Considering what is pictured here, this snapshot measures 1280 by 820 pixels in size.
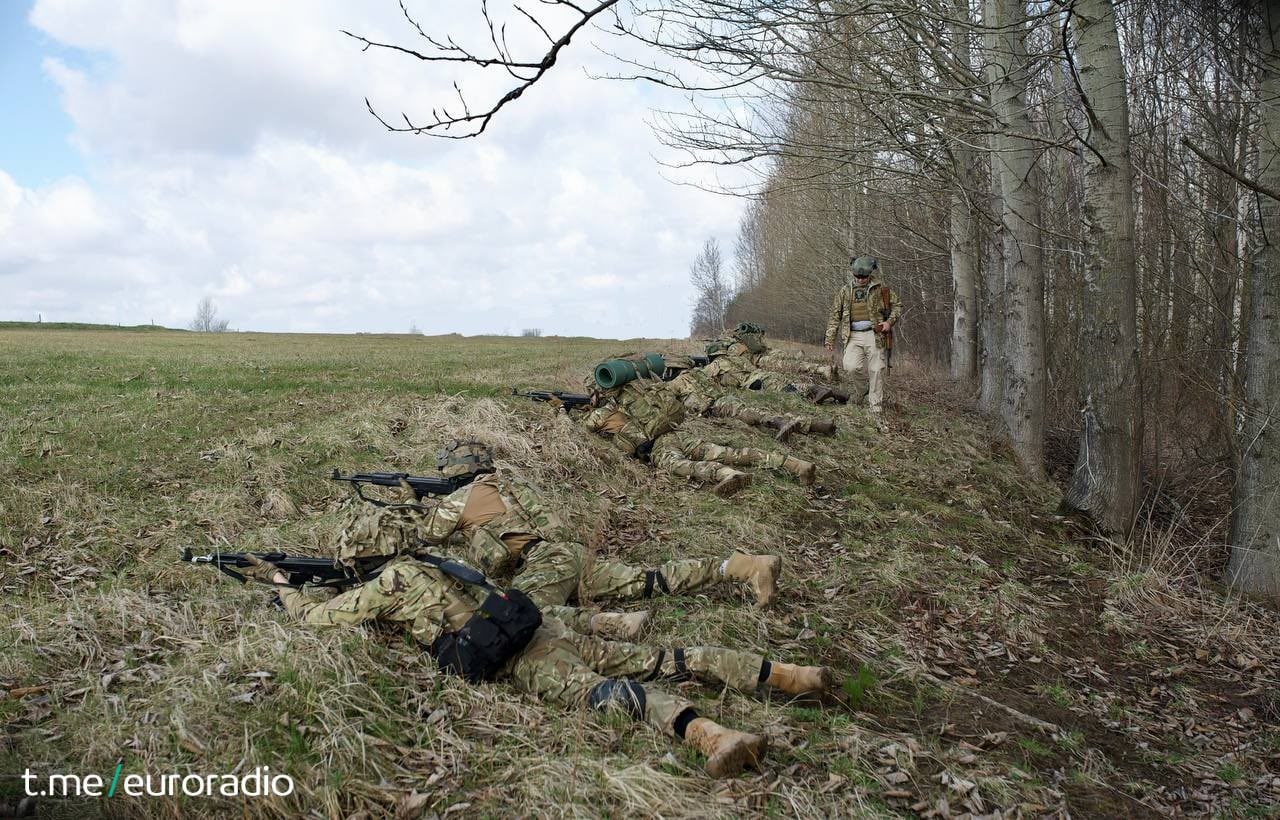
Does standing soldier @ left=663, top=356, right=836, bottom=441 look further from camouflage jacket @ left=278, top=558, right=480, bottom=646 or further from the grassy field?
camouflage jacket @ left=278, top=558, right=480, bottom=646

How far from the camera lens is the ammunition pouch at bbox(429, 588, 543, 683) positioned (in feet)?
11.9

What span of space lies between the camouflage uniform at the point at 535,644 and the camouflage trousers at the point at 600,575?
63cm

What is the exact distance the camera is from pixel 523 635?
3.66m

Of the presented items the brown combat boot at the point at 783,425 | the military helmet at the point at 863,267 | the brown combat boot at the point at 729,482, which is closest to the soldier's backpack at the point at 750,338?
the military helmet at the point at 863,267

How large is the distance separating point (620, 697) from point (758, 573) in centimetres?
168

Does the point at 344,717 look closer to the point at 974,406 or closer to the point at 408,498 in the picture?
the point at 408,498

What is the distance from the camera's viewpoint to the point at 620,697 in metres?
3.44

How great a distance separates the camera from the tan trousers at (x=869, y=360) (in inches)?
415

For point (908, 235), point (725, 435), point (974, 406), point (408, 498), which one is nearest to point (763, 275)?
point (908, 235)

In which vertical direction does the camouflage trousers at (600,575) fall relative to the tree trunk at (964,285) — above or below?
below

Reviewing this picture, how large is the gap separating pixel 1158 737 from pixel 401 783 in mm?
3710

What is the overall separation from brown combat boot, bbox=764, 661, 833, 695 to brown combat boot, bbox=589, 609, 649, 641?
883mm

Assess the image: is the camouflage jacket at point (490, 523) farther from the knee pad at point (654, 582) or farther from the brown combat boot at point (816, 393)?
the brown combat boot at point (816, 393)

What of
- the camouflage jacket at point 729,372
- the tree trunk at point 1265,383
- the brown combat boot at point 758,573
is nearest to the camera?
the brown combat boot at point 758,573
